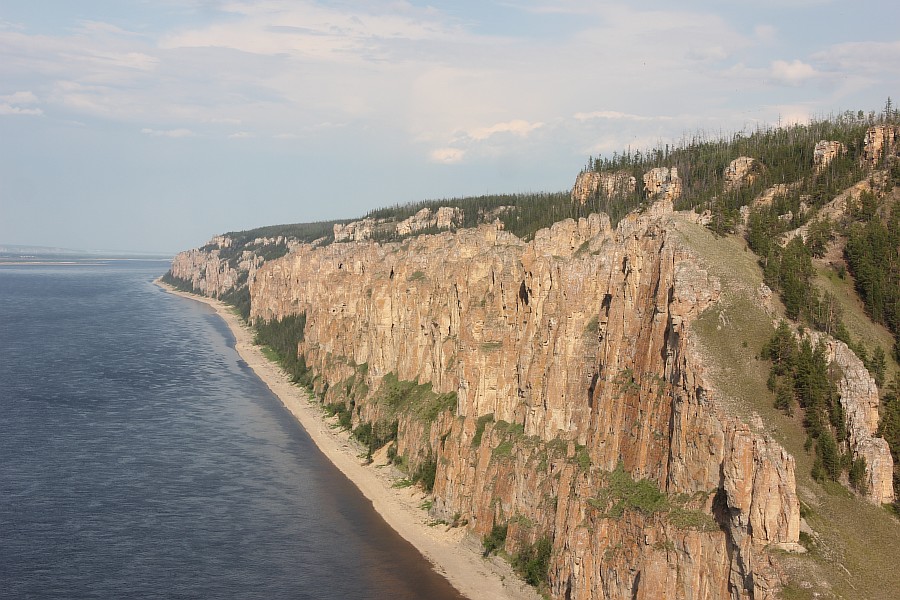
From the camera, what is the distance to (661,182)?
170 m

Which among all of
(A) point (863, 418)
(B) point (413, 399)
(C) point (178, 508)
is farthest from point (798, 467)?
(C) point (178, 508)

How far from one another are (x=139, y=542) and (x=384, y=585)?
23864mm

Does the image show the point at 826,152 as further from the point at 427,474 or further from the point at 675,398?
the point at 675,398

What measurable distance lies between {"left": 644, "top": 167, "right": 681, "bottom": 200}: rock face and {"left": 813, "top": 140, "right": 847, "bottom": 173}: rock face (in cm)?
2996

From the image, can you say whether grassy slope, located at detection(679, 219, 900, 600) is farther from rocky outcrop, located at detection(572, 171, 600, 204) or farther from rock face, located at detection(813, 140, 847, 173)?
rocky outcrop, located at detection(572, 171, 600, 204)

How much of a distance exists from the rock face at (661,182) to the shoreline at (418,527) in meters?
76.3

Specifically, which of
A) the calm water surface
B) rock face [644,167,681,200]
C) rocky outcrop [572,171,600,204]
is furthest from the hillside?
rocky outcrop [572,171,600,204]

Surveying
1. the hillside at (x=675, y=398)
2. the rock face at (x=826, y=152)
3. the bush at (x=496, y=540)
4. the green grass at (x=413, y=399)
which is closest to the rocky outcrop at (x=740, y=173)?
the rock face at (x=826, y=152)

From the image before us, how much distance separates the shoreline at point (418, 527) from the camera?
72.7 meters

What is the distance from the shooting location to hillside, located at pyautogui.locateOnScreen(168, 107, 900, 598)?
56.9m

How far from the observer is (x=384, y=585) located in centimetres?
7381

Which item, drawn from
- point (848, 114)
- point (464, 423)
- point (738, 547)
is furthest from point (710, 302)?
point (848, 114)

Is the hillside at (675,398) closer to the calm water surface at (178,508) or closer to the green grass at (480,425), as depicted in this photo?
the green grass at (480,425)

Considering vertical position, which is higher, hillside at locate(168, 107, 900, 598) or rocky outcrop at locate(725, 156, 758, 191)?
rocky outcrop at locate(725, 156, 758, 191)
